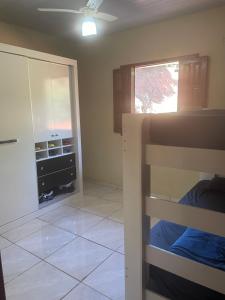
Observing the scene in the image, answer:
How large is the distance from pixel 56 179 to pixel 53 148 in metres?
0.42

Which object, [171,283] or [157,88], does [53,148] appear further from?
[171,283]

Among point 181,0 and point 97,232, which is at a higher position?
point 181,0

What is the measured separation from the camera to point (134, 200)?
1043 millimetres

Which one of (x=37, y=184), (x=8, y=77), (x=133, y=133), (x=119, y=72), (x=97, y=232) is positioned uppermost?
(x=119, y=72)

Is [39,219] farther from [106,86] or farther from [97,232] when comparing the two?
[106,86]

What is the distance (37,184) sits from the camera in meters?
2.77

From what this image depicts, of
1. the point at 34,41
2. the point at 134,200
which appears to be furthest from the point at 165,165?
the point at 34,41

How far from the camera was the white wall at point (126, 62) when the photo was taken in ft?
8.87

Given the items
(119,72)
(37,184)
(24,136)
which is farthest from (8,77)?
(119,72)

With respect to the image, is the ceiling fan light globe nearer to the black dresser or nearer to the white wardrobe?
the white wardrobe

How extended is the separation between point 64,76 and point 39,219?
1.86 metres

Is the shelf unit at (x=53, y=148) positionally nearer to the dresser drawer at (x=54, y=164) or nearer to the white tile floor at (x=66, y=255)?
the dresser drawer at (x=54, y=164)

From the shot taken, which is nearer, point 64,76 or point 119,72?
point 64,76

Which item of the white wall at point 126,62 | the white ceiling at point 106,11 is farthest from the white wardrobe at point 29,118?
the white wall at point 126,62
